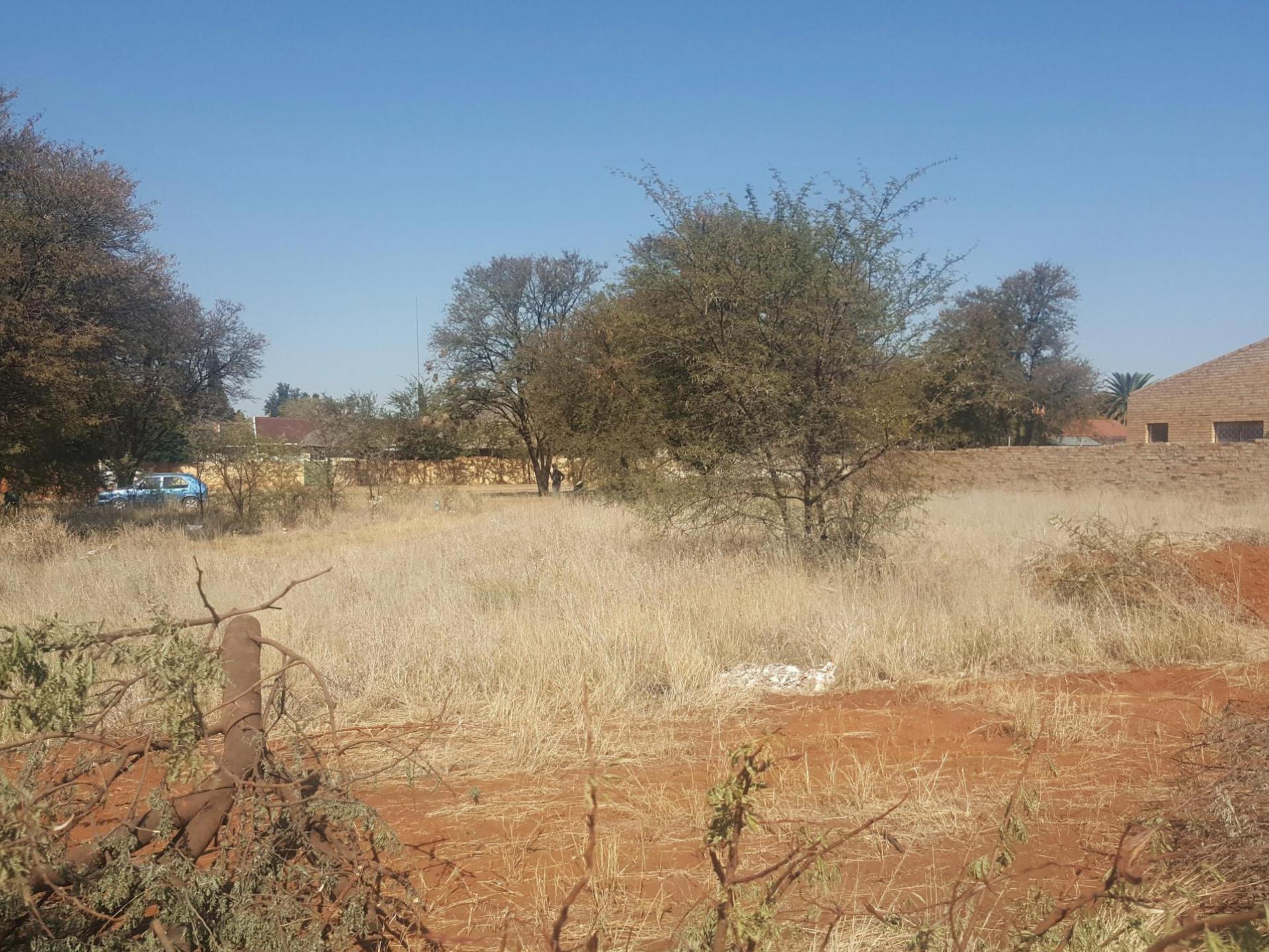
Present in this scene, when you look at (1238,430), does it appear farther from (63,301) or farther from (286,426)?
(286,426)

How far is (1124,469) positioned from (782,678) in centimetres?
2010

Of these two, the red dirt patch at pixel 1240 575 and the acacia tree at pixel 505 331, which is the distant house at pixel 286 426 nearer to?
the acacia tree at pixel 505 331

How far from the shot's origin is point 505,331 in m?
39.4

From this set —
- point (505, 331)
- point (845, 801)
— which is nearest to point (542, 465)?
point (505, 331)

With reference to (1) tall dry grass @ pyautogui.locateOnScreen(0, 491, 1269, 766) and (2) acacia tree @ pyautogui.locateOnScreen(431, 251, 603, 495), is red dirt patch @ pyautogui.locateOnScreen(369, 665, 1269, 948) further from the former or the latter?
(2) acacia tree @ pyautogui.locateOnScreen(431, 251, 603, 495)

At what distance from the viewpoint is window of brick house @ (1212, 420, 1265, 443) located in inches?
1109

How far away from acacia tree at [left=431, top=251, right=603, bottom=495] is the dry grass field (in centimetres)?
2343

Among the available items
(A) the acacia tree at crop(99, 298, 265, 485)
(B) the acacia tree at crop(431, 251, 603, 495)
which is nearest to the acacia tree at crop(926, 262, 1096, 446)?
(B) the acacia tree at crop(431, 251, 603, 495)

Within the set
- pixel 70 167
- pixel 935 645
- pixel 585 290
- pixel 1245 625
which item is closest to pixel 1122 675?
pixel 935 645

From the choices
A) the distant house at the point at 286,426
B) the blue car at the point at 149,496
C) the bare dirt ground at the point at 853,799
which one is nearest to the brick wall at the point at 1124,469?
the bare dirt ground at the point at 853,799

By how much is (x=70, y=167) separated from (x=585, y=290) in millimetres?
26048

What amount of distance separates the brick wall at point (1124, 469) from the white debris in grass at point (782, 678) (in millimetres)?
12918

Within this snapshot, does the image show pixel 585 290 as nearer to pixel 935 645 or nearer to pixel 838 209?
pixel 838 209

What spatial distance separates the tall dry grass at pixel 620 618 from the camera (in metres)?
6.71
